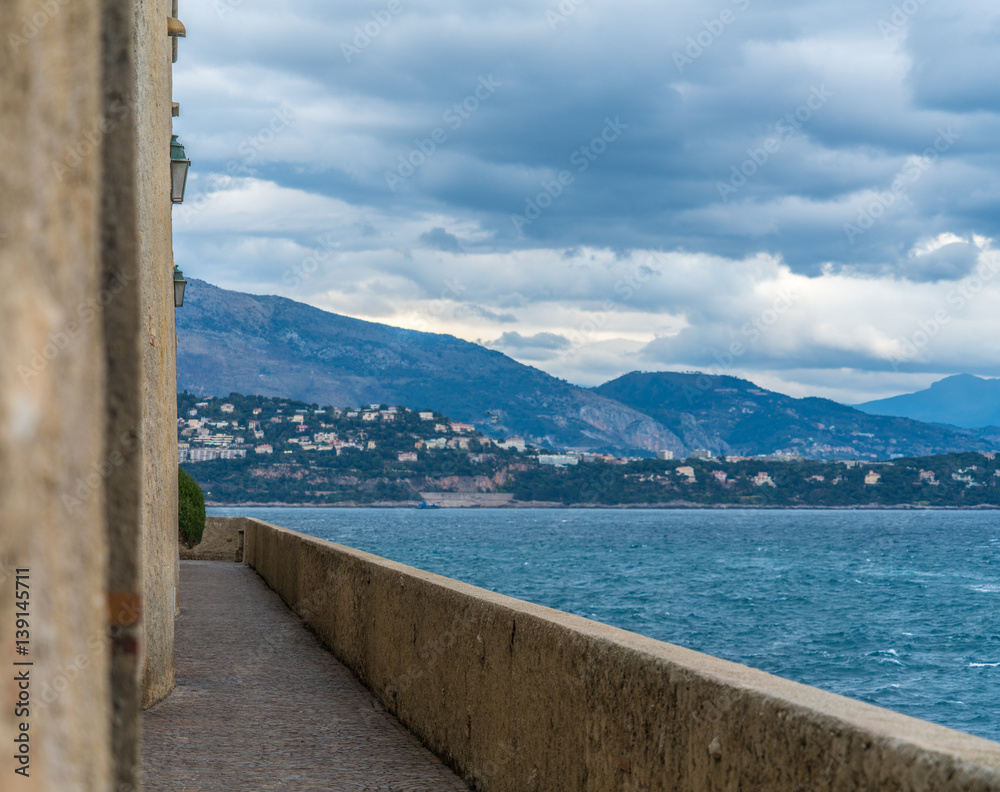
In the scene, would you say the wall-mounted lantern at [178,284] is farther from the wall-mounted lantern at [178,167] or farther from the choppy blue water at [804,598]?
the choppy blue water at [804,598]

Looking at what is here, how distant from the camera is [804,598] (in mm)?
59062

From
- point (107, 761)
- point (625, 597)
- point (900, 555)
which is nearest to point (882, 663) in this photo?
point (625, 597)

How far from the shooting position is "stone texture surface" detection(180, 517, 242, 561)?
2939 cm

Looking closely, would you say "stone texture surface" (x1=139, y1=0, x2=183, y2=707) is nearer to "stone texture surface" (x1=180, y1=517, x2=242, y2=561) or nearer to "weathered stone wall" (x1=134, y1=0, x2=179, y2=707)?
"weathered stone wall" (x1=134, y1=0, x2=179, y2=707)

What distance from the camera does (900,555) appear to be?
96.1m

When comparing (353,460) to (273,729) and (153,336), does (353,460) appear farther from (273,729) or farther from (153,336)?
(273,729)

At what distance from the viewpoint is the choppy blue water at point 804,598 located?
34.9 m

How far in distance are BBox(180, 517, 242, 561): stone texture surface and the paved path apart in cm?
1778

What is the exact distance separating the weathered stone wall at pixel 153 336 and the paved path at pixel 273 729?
48cm

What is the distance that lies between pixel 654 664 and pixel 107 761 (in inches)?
97.0

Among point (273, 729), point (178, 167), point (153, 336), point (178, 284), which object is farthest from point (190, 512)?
point (273, 729)

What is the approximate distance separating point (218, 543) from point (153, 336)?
2273 cm

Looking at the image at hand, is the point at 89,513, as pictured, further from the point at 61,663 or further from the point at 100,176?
the point at 100,176

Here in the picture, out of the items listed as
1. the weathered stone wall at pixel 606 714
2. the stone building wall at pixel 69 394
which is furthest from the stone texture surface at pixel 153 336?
the stone building wall at pixel 69 394
